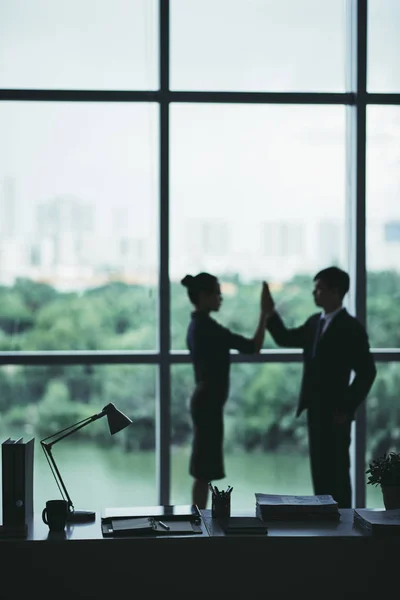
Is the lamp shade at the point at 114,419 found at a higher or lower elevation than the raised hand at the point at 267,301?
lower

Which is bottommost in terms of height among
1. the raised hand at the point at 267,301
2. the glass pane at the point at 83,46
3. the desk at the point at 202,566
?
the desk at the point at 202,566

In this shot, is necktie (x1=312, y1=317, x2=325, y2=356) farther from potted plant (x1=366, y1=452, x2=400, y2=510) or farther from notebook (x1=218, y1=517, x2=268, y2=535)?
notebook (x1=218, y1=517, x2=268, y2=535)

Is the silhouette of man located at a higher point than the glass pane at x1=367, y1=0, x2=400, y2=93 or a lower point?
lower

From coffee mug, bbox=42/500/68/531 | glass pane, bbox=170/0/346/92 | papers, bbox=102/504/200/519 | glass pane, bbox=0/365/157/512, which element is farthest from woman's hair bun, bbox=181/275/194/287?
coffee mug, bbox=42/500/68/531

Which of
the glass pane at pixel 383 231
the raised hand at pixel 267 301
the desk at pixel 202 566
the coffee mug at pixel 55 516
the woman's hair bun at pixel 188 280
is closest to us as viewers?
the desk at pixel 202 566

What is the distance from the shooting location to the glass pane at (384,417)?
479cm

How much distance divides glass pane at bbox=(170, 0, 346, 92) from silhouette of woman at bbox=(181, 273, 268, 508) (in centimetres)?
133

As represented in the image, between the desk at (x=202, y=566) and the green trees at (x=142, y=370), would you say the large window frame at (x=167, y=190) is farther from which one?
the desk at (x=202, y=566)

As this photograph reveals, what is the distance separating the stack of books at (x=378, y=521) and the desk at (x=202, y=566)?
0.04 m

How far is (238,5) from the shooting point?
15.3 ft

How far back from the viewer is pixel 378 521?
267cm

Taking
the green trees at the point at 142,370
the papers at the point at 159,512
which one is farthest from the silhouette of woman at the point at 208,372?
the papers at the point at 159,512

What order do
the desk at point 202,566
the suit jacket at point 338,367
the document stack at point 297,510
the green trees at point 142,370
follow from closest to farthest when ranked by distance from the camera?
1. the desk at point 202,566
2. the document stack at point 297,510
3. the suit jacket at point 338,367
4. the green trees at point 142,370

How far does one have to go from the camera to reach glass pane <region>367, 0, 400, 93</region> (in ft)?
15.4
